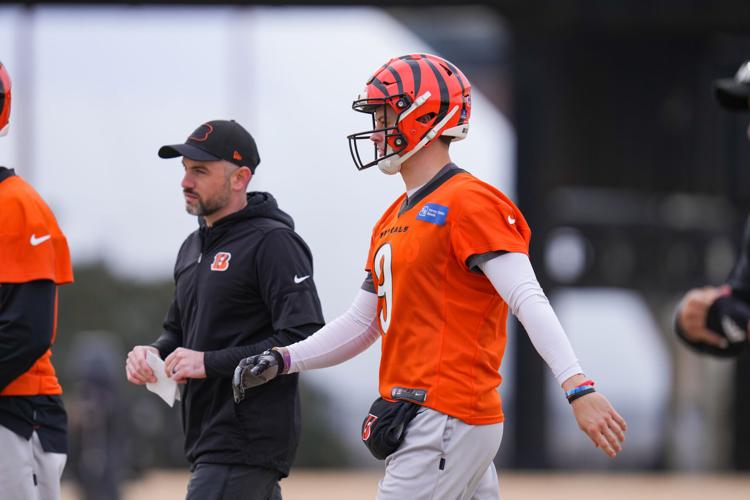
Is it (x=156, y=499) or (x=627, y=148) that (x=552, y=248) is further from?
(x=156, y=499)

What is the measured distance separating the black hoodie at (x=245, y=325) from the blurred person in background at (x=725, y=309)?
1.25 metres

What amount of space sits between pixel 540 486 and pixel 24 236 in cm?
1030

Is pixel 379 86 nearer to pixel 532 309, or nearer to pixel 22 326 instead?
pixel 532 309

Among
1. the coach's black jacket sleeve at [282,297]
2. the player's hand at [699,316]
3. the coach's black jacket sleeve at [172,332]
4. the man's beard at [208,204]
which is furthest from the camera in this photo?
the coach's black jacket sleeve at [172,332]

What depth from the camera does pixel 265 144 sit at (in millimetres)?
15961

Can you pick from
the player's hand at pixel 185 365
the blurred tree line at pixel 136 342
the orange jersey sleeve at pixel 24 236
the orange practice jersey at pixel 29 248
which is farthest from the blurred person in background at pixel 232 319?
the blurred tree line at pixel 136 342

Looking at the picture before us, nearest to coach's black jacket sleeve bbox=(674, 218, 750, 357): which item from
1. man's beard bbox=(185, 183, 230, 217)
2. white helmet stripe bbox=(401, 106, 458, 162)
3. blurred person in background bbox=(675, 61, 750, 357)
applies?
blurred person in background bbox=(675, 61, 750, 357)

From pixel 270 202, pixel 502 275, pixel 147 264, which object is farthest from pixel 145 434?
pixel 502 275

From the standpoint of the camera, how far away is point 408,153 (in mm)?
4090

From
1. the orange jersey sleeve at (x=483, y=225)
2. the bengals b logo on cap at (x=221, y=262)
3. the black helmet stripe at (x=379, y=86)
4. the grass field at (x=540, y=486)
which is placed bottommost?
the grass field at (x=540, y=486)

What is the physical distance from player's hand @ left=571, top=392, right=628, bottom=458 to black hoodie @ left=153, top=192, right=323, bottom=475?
1.18 meters

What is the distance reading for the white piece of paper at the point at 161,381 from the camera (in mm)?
4488

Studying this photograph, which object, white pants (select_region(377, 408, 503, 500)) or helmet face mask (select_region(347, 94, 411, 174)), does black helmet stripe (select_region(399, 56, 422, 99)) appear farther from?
white pants (select_region(377, 408, 503, 500))

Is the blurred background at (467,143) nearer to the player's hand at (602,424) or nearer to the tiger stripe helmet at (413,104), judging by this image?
the tiger stripe helmet at (413,104)
